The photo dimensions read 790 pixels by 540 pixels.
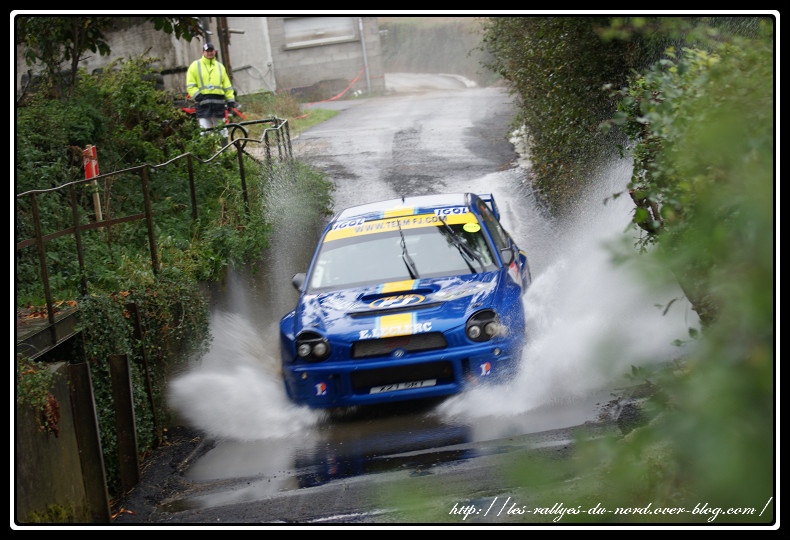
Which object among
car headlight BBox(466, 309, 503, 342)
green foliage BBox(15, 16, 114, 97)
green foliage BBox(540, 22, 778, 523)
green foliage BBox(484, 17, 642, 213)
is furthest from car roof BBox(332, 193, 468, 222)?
green foliage BBox(540, 22, 778, 523)

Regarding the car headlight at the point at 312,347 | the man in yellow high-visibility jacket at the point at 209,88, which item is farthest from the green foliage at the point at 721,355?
the man in yellow high-visibility jacket at the point at 209,88

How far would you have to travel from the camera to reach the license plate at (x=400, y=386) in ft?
20.1

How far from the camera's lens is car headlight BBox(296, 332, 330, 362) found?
20.7ft

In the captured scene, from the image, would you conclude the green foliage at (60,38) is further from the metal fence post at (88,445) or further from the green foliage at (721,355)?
the green foliage at (721,355)

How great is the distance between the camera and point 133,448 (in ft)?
19.7

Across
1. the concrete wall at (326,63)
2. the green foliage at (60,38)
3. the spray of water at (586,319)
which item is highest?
the concrete wall at (326,63)

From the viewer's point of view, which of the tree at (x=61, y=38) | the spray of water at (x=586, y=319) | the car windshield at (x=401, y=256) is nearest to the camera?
the spray of water at (x=586, y=319)

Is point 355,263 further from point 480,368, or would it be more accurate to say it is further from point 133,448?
point 133,448

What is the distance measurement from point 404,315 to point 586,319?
1766mm

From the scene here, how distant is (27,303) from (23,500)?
2.87 metres

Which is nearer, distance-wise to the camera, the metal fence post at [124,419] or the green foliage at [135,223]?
the metal fence post at [124,419]

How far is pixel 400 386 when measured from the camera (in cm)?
616

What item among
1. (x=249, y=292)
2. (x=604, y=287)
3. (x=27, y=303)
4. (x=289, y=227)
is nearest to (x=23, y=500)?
(x=27, y=303)

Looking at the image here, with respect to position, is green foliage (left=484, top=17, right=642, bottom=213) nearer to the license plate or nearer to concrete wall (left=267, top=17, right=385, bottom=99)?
the license plate
